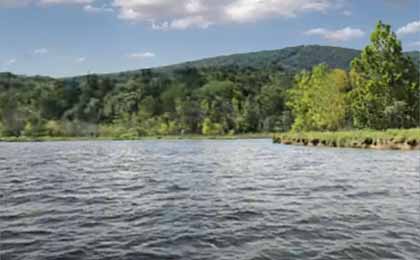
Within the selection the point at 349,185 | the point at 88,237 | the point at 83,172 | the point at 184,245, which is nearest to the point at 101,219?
the point at 88,237

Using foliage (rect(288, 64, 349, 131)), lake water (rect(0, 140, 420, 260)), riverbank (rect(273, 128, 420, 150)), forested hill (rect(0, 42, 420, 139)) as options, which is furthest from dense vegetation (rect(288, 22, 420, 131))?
forested hill (rect(0, 42, 420, 139))

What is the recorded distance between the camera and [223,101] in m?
134

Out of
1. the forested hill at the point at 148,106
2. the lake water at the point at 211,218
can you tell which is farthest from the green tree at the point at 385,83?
the forested hill at the point at 148,106

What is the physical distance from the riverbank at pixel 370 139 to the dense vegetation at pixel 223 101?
9.72 m

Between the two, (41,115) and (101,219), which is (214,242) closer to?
(101,219)

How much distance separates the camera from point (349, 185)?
54.1ft

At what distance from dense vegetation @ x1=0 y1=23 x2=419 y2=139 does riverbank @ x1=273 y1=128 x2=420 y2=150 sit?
9.72 m

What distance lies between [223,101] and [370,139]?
90.3 metres

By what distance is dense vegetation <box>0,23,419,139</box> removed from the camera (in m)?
58.7

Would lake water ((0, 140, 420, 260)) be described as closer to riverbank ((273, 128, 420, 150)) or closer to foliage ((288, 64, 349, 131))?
riverbank ((273, 128, 420, 150))

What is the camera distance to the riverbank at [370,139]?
1570 inches

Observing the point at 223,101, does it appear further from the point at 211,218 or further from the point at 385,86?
the point at 211,218

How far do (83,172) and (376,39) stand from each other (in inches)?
1818

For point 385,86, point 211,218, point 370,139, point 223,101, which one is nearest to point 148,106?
point 223,101
